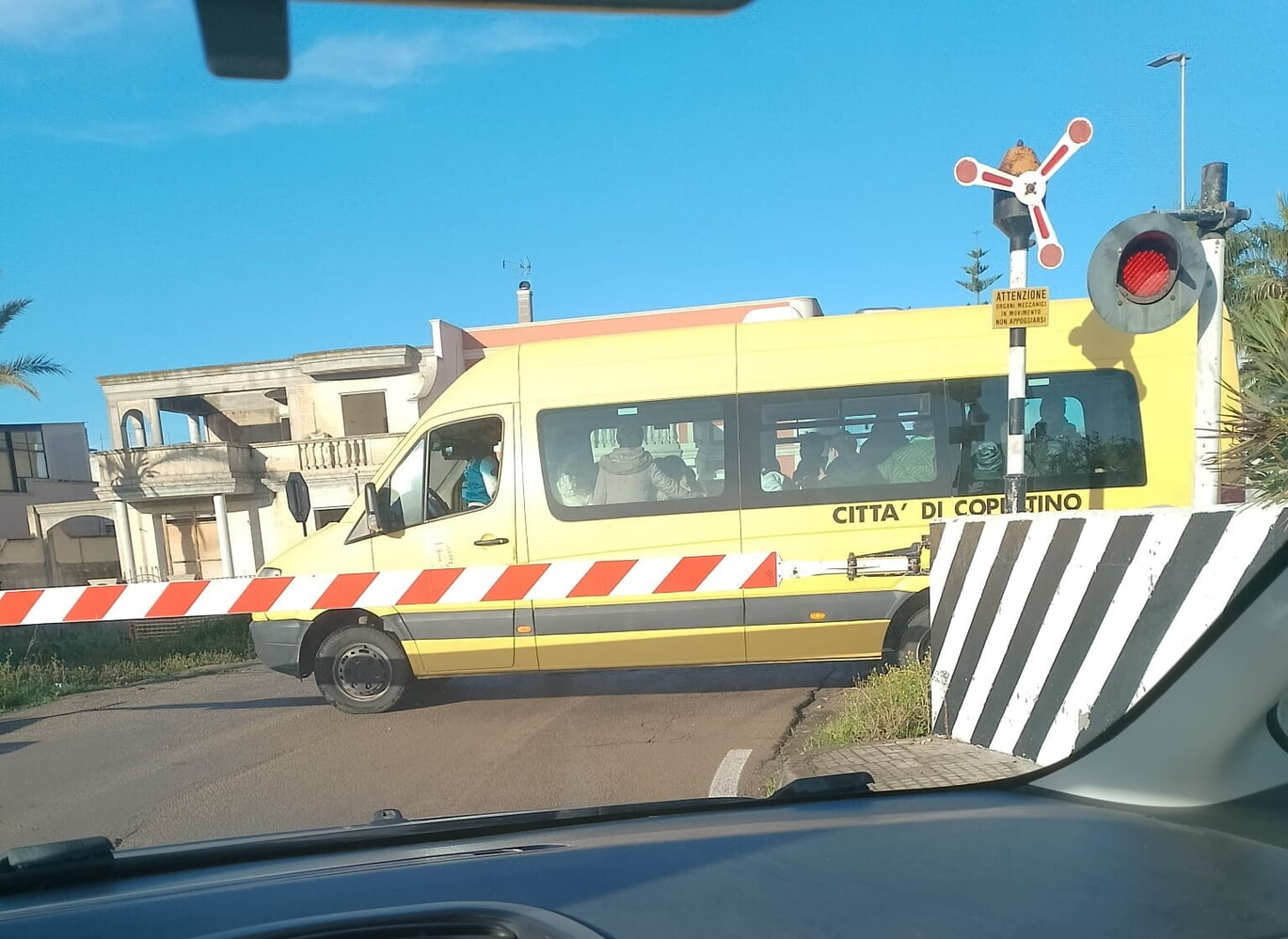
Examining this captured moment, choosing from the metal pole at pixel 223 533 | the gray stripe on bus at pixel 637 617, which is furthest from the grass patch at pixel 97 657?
the metal pole at pixel 223 533

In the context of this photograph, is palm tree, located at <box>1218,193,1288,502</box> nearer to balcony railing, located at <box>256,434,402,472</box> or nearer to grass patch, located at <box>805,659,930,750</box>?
grass patch, located at <box>805,659,930,750</box>

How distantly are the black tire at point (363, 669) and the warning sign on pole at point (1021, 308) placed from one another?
5088 mm

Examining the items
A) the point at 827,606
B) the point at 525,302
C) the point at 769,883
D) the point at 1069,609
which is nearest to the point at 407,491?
the point at 827,606

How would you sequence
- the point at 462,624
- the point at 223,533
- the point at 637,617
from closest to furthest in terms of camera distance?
the point at 637,617, the point at 462,624, the point at 223,533

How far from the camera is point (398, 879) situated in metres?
2.04

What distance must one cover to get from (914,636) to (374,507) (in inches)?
169

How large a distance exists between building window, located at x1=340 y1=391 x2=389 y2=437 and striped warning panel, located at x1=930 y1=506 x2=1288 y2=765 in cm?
2141

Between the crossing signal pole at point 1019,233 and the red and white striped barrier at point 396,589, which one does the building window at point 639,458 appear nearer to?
the red and white striped barrier at point 396,589

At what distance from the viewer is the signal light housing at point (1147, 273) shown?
15.7 ft

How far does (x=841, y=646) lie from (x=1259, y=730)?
419 centimetres

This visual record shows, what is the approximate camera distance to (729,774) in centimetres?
488

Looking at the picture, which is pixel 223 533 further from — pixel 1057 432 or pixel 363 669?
pixel 1057 432

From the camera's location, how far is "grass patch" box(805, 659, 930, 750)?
4918 millimetres

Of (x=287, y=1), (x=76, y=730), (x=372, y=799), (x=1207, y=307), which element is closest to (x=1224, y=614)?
(x=287, y=1)
